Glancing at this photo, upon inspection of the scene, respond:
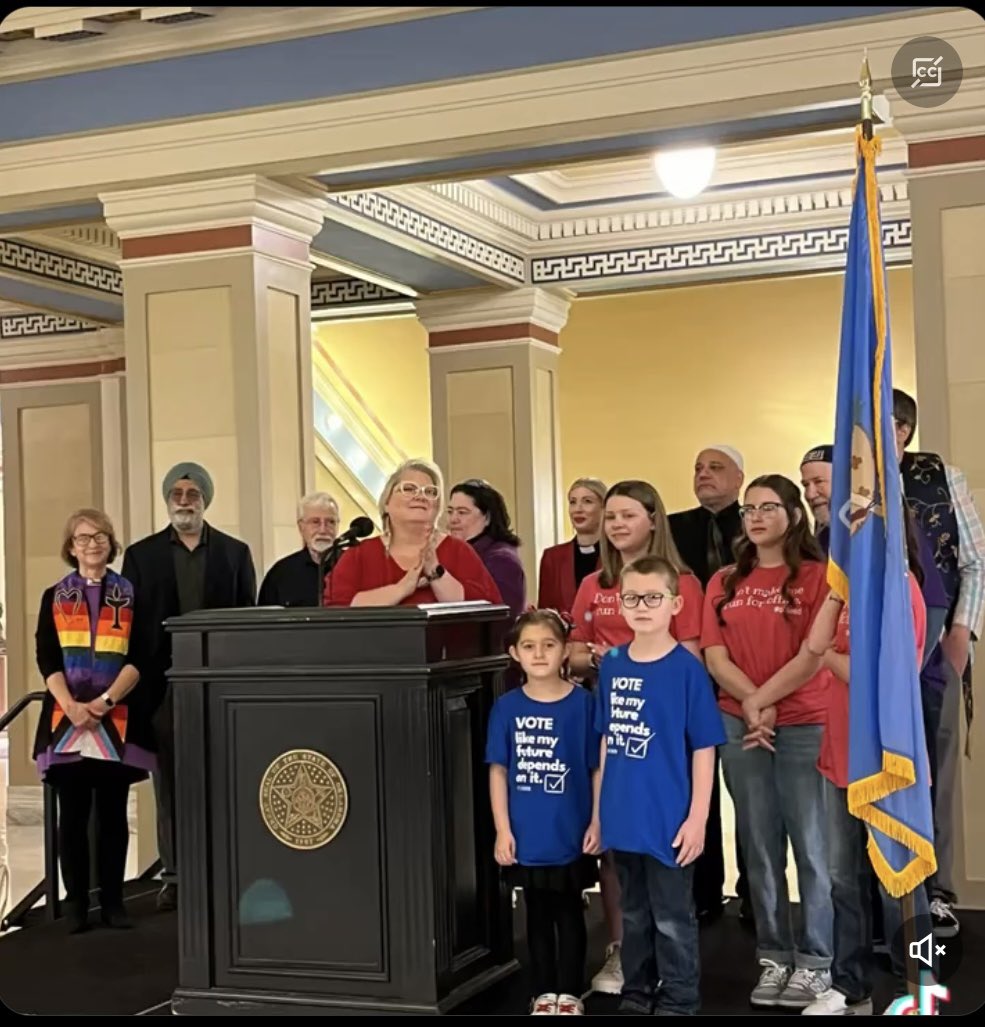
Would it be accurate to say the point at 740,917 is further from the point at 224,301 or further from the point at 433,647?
the point at 224,301

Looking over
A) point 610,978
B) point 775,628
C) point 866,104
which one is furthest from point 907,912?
point 866,104

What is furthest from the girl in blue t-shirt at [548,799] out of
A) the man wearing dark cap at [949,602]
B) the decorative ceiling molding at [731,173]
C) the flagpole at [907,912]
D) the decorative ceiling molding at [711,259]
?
the decorative ceiling molding at [711,259]

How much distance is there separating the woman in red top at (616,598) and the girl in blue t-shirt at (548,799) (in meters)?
0.25

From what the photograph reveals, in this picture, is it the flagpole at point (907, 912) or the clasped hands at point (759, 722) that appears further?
the clasped hands at point (759, 722)

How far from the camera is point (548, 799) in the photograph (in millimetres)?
3723

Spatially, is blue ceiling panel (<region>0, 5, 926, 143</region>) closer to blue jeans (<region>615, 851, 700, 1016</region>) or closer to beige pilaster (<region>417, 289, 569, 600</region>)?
blue jeans (<region>615, 851, 700, 1016</region>)

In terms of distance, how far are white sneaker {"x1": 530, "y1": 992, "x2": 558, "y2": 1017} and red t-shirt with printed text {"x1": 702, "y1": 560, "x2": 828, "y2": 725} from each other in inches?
33.6

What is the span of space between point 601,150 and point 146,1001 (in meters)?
3.62

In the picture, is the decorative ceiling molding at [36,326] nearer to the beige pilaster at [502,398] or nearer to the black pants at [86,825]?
the beige pilaster at [502,398]

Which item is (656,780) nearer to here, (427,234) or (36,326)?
(427,234)

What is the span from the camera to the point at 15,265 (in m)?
8.84

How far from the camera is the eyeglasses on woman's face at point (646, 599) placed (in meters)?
3.64

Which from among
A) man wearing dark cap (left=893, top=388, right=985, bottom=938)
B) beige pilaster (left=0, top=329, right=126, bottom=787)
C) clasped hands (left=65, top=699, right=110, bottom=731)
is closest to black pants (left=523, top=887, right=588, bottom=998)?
man wearing dark cap (left=893, top=388, right=985, bottom=938)

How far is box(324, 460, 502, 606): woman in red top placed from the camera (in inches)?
158
